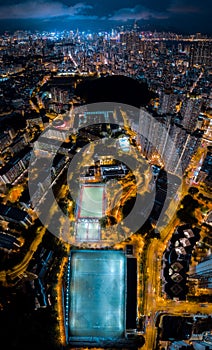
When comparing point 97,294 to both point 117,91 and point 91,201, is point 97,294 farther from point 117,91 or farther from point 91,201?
point 117,91

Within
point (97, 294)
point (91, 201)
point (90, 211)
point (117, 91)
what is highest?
point (117, 91)

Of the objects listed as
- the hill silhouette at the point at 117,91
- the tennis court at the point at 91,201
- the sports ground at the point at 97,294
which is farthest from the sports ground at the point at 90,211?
the hill silhouette at the point at 117,91

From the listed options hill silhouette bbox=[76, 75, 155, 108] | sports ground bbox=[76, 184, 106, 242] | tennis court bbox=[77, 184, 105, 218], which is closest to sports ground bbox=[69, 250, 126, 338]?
sports ground bbox=[76, 184, 106, 242]

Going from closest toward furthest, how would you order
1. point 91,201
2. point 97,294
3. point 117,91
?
point 97,294
point 91,201
point 117,91

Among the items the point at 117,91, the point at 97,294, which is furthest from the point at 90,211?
the point at 117,91

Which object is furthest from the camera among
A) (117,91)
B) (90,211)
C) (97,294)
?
(117,91)

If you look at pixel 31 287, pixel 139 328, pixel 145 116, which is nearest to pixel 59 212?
pixel 31 287

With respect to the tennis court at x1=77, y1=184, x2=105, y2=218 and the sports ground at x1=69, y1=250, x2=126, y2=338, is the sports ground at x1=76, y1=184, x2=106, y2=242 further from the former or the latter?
the sports ground at x1=69, y1=250, x2=126, y2=338
